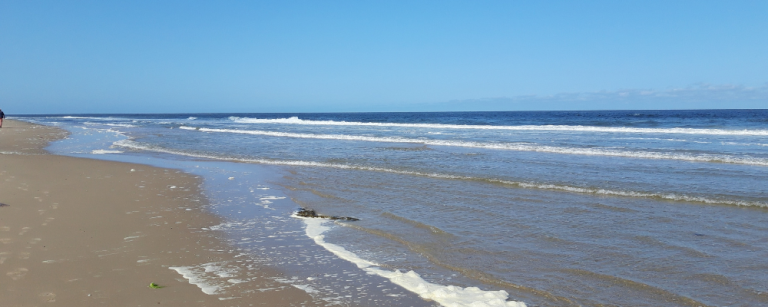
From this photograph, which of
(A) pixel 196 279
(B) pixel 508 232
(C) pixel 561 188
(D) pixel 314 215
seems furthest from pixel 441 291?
(C) pixel 561 188

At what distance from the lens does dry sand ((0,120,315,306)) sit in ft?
13.1

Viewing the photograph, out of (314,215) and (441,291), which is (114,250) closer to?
(314,215)

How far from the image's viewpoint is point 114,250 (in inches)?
207

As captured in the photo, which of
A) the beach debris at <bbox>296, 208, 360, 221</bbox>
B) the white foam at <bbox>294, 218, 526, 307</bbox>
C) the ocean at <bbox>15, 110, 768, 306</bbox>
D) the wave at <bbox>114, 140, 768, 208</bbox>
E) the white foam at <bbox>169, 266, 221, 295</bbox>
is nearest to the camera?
the white foam at <bbox>294, 218, 526, 307</bbox>

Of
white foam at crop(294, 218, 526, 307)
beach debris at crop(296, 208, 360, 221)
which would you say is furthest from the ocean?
beach debris at crop(296, 208, 360, 221)

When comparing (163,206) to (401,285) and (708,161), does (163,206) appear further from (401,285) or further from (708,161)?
(708,161)

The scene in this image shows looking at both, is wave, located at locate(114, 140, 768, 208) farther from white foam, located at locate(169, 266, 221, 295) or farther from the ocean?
white foam, located at locate(169, 266, 221, 295)

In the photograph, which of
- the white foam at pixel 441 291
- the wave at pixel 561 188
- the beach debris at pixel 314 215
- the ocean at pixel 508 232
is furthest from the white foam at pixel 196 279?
the wave at pixel 561 188

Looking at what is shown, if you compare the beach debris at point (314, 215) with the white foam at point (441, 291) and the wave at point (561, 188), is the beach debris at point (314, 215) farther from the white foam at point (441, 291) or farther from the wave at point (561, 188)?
the wave at point (561, 188)

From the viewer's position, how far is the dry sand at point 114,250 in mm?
3988

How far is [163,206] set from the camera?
7.91 metres

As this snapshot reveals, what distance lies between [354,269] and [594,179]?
25.3ft

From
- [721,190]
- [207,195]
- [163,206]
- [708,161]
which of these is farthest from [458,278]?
[708,161]

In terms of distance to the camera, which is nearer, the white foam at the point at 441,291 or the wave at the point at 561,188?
the white foam at the point at 441,291
